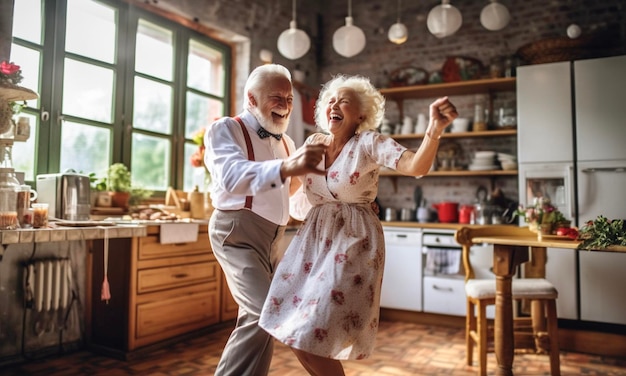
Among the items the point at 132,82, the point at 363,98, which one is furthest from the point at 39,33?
the point at 363,98

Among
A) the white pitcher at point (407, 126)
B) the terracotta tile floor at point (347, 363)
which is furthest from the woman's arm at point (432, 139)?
the white pitcher at point (407, 126)

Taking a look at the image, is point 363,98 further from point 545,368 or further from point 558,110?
point 558,110

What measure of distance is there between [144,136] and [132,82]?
0.44 m

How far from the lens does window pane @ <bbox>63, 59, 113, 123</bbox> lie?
144 inches

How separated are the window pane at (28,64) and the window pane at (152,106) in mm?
805

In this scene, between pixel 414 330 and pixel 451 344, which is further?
pixel 414 330

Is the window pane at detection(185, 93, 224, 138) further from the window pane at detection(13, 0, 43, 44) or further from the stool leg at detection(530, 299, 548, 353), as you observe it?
the stool leg at detection(530, 299, 548, 353)

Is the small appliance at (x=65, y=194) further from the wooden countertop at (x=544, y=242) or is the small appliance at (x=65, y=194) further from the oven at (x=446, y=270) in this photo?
the oven at (x=446, y=270)

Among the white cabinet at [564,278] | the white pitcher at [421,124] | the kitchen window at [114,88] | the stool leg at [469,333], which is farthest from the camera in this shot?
the white pitcher at [421,124]

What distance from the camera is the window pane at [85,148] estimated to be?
3.63 meters

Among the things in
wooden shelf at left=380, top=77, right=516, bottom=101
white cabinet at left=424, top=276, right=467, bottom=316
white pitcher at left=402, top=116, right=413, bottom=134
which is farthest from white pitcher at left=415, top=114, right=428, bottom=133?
white cabinet at left=424, top=276, right=467, bottom=316

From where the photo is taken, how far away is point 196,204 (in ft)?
13.6

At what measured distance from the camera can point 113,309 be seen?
3348 mm

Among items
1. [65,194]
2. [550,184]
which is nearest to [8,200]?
[65,194]
